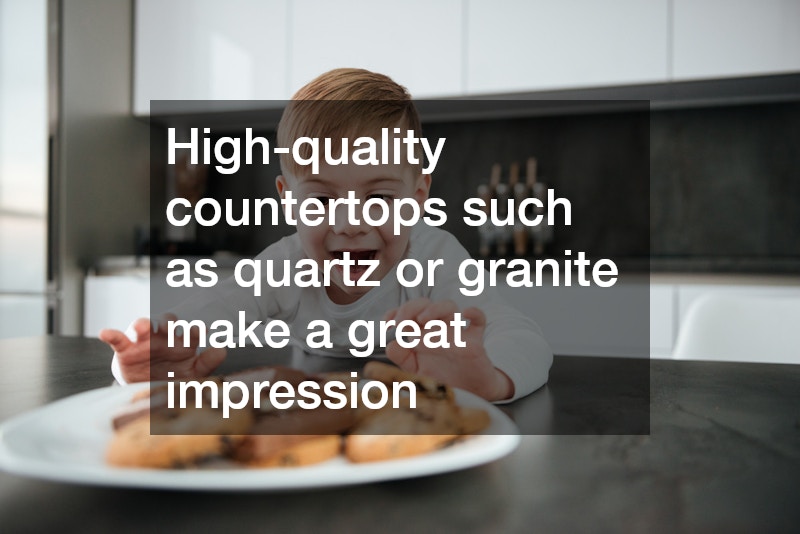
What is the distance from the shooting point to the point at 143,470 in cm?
27

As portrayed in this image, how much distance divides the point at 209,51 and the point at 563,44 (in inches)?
54.5

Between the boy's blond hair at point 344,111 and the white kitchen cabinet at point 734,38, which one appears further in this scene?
the white kitchen cabinet at point 734,38

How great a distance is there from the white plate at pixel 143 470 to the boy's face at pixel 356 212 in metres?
0.53

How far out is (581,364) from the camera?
29.2 inches

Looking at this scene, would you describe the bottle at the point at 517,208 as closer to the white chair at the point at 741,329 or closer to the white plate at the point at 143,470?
the white chair at the point at 741,329

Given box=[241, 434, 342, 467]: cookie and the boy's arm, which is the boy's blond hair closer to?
the boy's arm

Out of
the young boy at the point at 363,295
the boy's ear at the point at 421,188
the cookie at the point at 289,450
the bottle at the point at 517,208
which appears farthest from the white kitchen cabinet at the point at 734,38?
the cookie at the point at 289,450

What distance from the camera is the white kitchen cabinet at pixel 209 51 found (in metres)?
2.45

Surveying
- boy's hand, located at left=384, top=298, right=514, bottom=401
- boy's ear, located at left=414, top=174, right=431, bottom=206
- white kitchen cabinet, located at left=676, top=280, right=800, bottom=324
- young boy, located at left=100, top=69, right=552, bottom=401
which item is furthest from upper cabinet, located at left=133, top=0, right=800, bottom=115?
boy's hand, located at left=384, top=298, right=514, bottom=401

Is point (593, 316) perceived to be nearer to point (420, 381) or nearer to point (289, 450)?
point (420, 381)

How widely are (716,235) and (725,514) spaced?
2347 millimetres

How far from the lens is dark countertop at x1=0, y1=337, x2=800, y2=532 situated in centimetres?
25

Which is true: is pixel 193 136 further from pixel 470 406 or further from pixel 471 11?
pixel 470 406

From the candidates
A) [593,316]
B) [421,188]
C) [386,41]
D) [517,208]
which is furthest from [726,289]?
[386,41]
